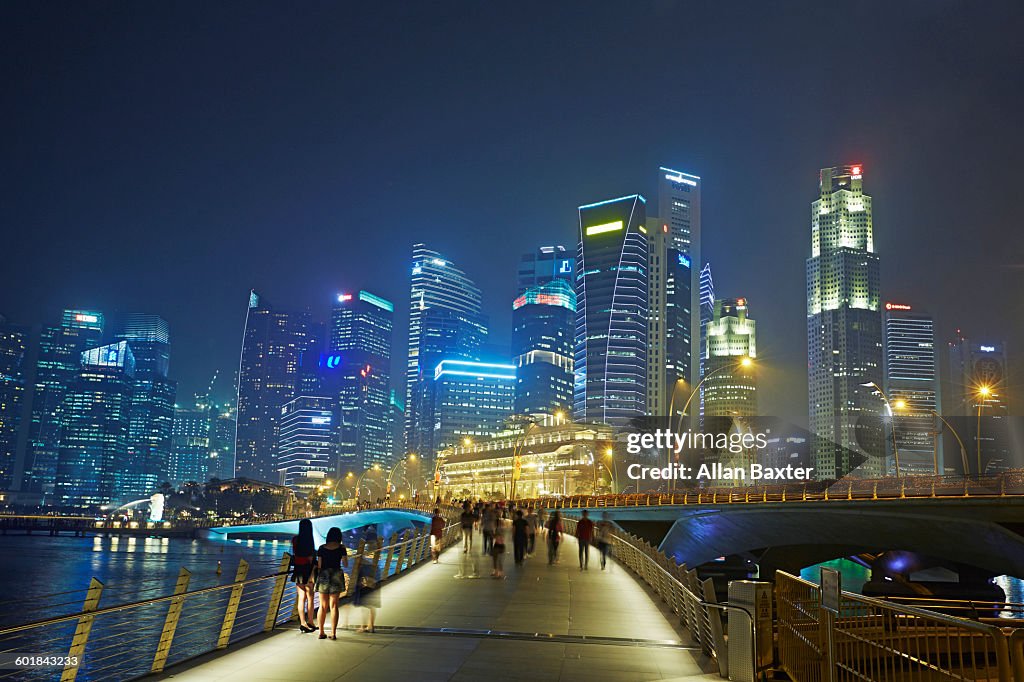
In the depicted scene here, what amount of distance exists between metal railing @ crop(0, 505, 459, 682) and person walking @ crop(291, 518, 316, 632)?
372 millimetres

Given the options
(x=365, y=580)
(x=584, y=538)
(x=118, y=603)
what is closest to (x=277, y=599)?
(x=365, y=580)

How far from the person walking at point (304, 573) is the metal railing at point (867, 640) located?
6.97m

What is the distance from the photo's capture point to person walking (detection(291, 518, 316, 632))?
1360cm

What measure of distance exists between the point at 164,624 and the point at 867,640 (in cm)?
895

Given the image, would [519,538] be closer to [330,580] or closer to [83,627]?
[330,580]

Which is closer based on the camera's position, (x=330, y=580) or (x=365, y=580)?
(x=330, y=580)

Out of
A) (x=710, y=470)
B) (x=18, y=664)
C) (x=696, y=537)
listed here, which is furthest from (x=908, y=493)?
(x=710, y=470)

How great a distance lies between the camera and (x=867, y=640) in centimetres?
705

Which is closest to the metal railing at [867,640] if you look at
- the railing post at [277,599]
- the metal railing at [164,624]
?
the metal railing at [164,624]

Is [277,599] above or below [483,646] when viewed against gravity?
above

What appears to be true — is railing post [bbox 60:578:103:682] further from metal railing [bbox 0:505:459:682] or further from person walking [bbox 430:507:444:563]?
person walking [bbox 430:507:444:563]

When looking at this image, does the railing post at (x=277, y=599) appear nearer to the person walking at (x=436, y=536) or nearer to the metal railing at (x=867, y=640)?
the metal railing at (x=867, y=640)

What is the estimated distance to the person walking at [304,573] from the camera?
13.6 metres

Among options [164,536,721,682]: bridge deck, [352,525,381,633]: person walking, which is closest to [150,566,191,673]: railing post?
[164,536,721,682]: bridge deck
